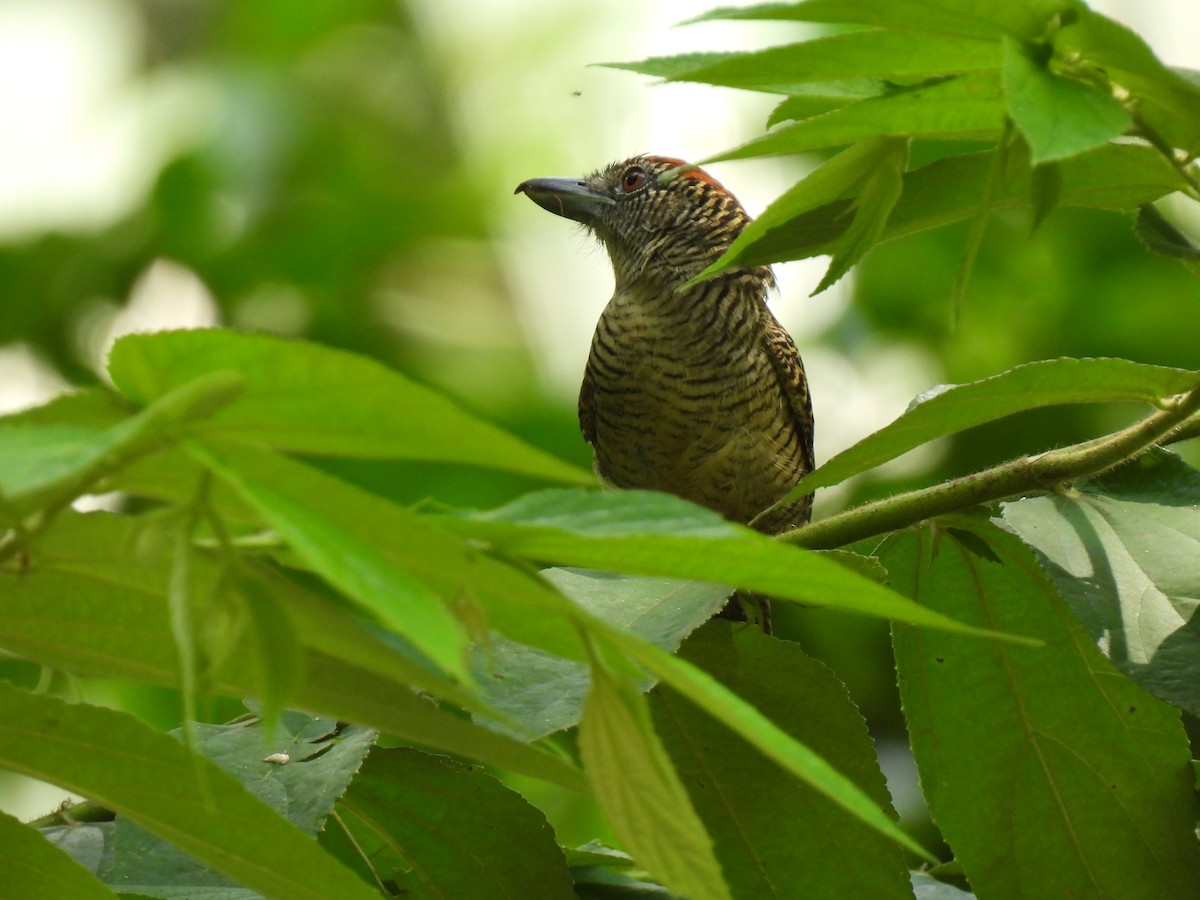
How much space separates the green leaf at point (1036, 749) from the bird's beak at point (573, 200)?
9.00 ft

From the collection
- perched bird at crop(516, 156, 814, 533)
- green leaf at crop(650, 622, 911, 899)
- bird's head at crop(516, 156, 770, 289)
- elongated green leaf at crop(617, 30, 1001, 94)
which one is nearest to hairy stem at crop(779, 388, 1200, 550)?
green leaf at crop(650, 622, 911, 899)

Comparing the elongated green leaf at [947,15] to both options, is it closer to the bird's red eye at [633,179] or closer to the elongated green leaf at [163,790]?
the elongated green leaf at [163,790]

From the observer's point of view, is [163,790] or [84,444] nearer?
[84,444]

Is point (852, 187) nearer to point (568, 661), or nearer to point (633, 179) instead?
point (568, 661)

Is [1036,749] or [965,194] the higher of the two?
[965,194]

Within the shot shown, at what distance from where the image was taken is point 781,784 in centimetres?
146

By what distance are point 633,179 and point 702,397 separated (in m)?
0.97

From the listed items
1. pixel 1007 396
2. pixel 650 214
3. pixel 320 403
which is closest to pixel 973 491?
pixel 1007 396

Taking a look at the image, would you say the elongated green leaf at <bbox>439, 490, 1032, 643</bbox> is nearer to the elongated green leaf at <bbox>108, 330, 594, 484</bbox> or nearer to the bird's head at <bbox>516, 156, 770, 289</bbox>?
the elongated green leaf at <bbox>108, 330, 594, 484</bbox>

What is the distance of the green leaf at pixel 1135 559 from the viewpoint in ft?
4.32

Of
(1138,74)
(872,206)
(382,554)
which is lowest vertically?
(382,554)

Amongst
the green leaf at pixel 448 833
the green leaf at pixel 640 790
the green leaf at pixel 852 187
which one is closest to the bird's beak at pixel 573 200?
the green leaf at pixel 448 833

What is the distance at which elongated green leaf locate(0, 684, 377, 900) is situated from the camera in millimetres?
913

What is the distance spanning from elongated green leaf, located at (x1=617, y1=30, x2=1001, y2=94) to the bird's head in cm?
282
